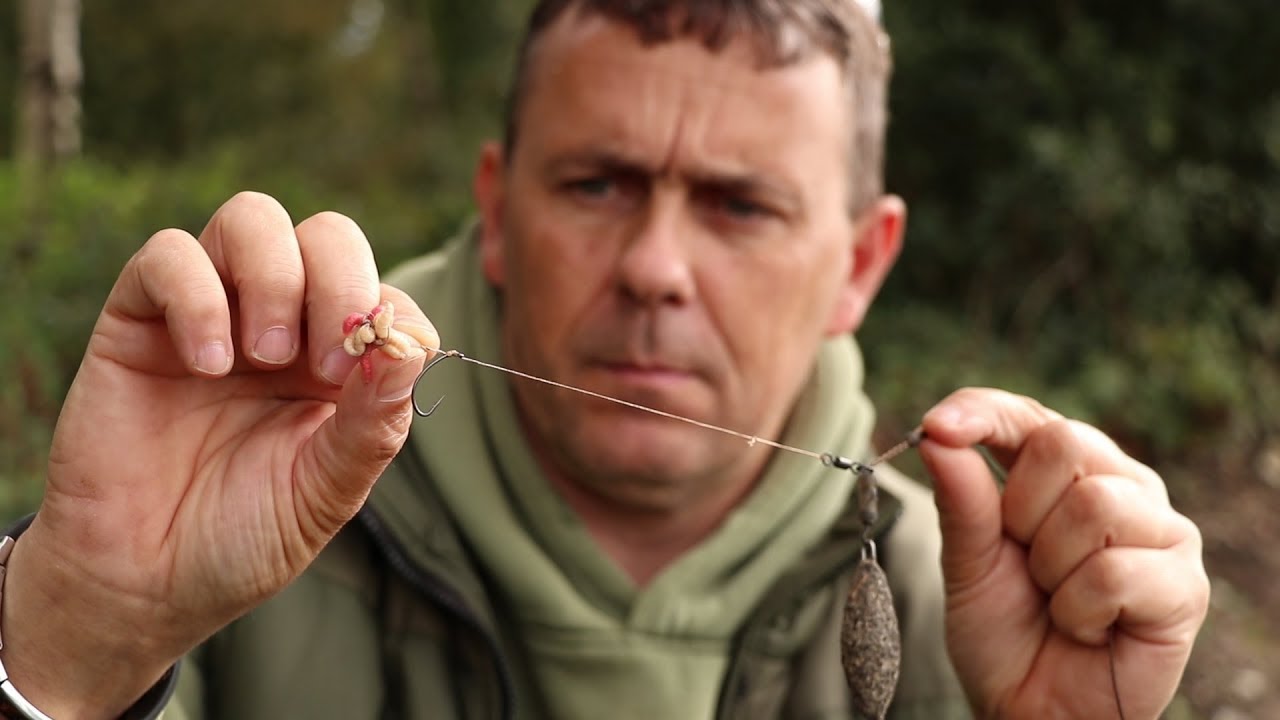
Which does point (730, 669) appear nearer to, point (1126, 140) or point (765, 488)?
point (765, 488)

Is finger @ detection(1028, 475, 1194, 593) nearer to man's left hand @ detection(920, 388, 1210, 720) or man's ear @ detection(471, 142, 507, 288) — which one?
man's left hand @ detection(920, 388, 1210, 720)

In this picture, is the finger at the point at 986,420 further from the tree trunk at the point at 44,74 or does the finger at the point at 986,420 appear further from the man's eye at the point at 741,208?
the tree trunk at the point at 44,74

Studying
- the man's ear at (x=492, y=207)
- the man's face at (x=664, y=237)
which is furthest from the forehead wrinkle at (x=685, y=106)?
the man's ear at (x=492, y=207)

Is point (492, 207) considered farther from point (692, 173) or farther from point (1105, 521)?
point (1105, 521)

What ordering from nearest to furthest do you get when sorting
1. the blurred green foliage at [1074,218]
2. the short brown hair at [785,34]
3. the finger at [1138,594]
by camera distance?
the finger at [1138,594]
the short brown hair at [785,34]
the blurred green foliage at [1074,218]

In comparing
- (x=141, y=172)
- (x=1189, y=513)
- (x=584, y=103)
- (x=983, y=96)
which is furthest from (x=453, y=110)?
(x=584, y=103)

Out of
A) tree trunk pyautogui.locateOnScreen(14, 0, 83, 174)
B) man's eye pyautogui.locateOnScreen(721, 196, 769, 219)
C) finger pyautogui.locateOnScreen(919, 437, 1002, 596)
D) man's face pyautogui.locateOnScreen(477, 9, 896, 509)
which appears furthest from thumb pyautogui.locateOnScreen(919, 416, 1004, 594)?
tree trunk pyautogui.locateOnScreen(14, 0, 83, 174)
